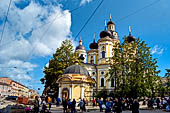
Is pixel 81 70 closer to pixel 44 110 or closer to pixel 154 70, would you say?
pixel 154 70

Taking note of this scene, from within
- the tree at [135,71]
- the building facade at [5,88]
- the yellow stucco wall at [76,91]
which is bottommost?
the building facade at [5,88]

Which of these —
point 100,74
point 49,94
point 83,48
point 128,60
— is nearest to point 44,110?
point 128,60

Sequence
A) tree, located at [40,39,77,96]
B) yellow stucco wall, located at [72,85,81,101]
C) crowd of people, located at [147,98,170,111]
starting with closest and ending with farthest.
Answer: crowd of people, located at [147,98,170,111] → yellow stucco wall, located at [72,85,81,101] → tree, located at [40,39,77,96]

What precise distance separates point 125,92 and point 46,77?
17802 millimetres

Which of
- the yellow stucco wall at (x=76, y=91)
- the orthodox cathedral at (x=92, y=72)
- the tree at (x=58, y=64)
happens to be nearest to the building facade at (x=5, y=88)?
the orthodox cathedral at (x=92, y=72)

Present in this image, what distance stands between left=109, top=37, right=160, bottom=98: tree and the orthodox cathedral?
249 cm

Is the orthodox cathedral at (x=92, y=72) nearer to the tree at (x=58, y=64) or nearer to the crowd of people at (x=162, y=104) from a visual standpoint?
the tree at (x=58, y=64)

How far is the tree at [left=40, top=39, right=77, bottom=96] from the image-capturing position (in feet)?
114

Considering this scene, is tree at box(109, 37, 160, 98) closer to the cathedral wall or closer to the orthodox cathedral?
the orthodox cathedral

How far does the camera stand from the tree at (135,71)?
23547 mm

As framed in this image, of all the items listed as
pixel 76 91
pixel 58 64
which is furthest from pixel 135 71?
pixel 58 64

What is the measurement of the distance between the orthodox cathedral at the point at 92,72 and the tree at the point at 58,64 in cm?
343

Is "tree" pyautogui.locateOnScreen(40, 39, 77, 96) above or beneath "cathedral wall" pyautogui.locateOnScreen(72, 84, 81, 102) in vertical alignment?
above

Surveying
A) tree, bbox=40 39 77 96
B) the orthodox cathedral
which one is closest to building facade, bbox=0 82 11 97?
the orthodox cathedral
